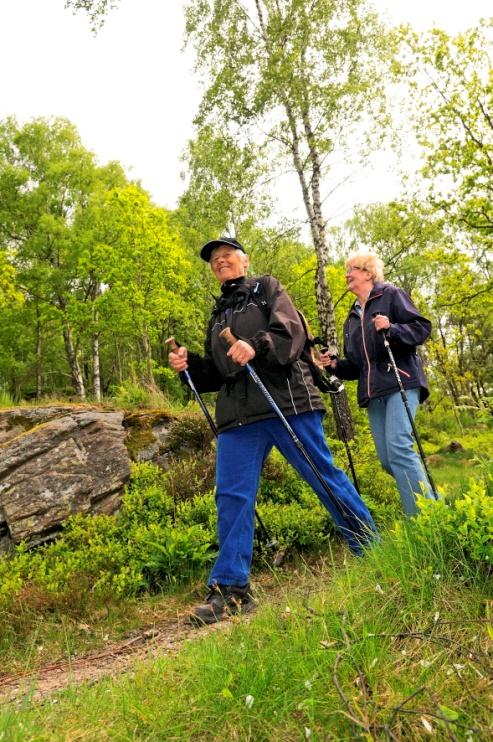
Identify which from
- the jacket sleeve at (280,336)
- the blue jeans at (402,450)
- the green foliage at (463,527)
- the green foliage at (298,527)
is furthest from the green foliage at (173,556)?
the green foliage at (463,527)

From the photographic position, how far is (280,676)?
2.14m

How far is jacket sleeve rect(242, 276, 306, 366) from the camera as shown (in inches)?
156

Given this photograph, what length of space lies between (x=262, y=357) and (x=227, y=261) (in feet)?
2.98

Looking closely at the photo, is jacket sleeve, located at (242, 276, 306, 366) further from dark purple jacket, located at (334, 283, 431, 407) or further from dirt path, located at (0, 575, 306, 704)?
dirt path, located at (0, 575, 306, 704)

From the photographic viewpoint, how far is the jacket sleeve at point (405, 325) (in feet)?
14.5

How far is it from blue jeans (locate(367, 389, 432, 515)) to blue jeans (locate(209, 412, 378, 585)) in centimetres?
38

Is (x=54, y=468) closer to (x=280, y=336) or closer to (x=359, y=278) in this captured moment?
(x=280, y=336)

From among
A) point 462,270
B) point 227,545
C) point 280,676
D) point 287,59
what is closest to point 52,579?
point 227,545

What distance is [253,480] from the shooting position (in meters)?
4.15

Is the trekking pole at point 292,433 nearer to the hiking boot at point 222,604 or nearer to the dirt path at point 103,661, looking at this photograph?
the hiking boot at point 222,604

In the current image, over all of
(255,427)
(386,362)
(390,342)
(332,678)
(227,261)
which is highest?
(227,261)

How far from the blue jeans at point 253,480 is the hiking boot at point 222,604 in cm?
12

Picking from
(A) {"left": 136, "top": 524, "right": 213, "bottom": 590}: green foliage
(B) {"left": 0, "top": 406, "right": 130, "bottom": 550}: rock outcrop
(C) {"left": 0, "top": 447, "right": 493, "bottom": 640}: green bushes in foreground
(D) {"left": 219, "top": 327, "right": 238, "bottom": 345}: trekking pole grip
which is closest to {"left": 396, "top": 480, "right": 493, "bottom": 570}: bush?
(C) {"left": 0, "top": 447, "right": 493, "bottom": 640}: green bushes in foreground

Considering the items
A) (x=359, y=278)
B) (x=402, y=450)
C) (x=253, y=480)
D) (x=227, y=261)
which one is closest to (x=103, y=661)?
(x=253, y=480)
